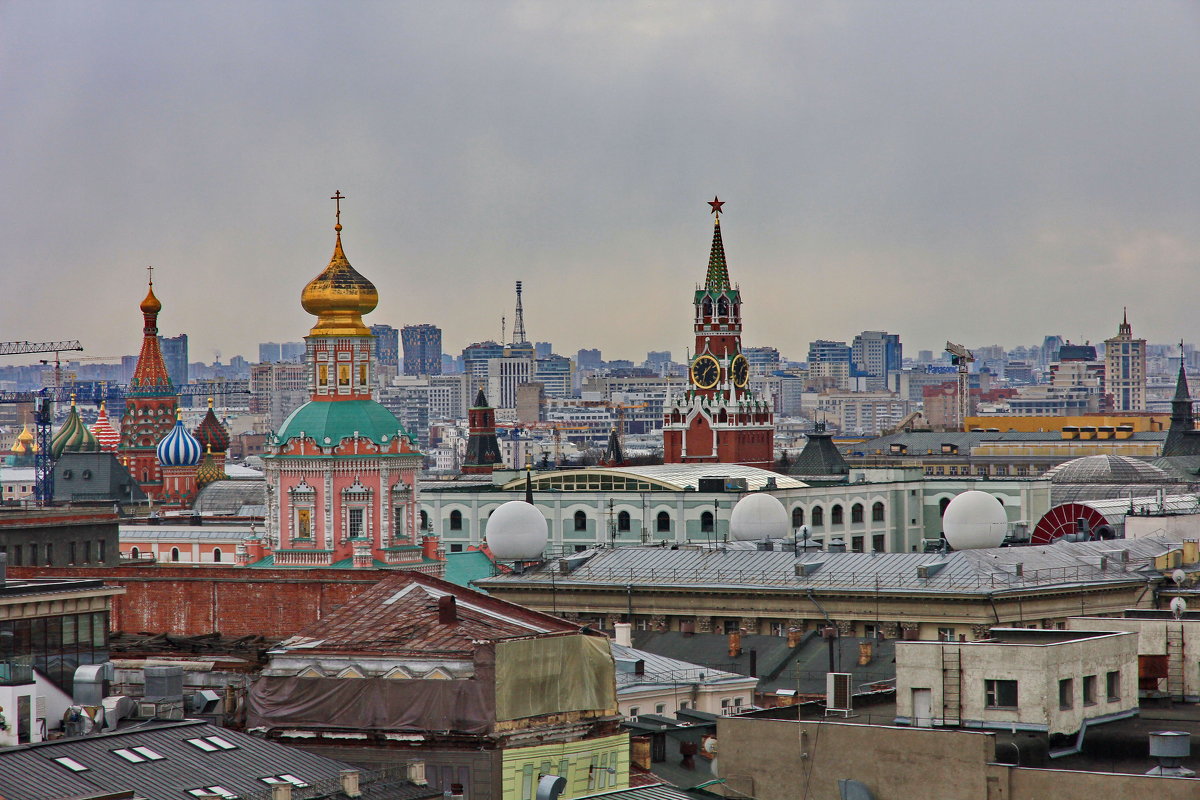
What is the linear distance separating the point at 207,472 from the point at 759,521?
78832 millimetres

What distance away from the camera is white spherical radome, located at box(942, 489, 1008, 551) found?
67938mm

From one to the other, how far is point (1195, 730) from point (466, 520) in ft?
238

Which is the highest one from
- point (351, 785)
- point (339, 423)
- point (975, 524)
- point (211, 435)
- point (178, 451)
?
point (339, 423)

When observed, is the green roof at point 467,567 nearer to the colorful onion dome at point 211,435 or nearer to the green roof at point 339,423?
the green roof at point 339,423

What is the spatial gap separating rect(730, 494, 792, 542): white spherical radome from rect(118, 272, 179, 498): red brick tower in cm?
8291

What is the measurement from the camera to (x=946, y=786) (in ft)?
104

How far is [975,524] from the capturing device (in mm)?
67938

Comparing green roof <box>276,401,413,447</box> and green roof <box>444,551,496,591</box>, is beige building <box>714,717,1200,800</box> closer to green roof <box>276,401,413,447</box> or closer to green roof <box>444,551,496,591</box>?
green roof <box>444,551,496,591</box>

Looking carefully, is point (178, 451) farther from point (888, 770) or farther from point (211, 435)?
point (888, 770)

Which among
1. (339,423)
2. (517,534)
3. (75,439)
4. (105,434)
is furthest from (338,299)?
(105,434)

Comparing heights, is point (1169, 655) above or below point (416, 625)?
below

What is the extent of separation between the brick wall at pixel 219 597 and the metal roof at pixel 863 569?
5.11m

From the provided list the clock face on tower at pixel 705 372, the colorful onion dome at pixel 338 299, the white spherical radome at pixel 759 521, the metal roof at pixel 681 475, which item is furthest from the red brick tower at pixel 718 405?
the white spherical radome at pixel 759 521

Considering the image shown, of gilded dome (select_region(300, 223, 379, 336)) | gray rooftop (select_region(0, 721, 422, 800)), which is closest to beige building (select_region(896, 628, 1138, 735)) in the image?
gray rooftop (select_region(0, 721, 422, 800))
